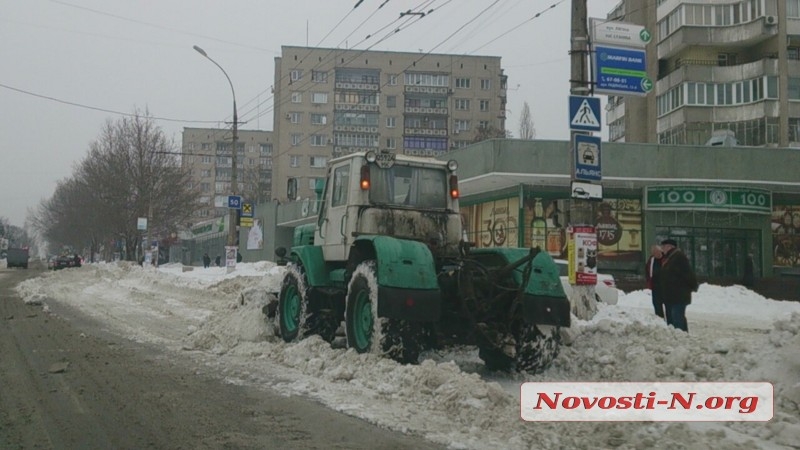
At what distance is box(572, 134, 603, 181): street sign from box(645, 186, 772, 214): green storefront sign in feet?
58.4

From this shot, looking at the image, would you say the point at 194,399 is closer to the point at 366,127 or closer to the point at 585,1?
the point at 585,1

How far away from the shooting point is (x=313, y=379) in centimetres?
782

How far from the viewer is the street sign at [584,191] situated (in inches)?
454

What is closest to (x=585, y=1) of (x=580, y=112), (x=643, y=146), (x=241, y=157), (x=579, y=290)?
(x=580, y=112)

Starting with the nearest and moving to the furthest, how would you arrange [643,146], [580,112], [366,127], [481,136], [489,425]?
[489,425] → [580,112] → [643,146] → [481,136] → [366,127]

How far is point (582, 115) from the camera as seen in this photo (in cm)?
1149

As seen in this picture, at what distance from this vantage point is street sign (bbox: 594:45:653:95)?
11.7 metres

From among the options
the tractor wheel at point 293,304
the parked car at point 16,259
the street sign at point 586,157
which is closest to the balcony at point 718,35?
the street sign at point 586,157

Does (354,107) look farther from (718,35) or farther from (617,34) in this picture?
(617,34)

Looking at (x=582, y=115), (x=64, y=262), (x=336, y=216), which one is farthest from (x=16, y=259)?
(x=582, y=115)

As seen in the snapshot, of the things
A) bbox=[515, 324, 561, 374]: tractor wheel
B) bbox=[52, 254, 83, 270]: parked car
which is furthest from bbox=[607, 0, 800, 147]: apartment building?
bbox=[52, 254, 83, 270]: parked car

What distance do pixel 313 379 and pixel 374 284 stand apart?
1.24m

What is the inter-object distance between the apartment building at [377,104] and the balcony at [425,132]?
10cm

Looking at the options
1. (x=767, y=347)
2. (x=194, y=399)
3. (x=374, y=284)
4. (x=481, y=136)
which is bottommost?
(x=194, y=399)
